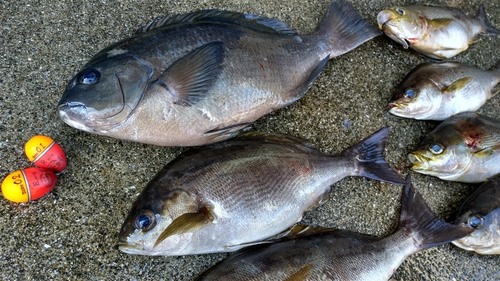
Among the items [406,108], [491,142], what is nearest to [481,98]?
[491,142]

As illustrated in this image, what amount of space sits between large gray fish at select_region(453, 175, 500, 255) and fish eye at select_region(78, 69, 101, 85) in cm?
210

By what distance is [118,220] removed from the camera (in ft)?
5.97

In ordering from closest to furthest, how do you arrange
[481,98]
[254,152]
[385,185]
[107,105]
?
[107,105] → [254,152] → [385,185] → [481,98]

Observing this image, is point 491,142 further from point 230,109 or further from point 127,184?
point 127,184

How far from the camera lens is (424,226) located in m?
2.09


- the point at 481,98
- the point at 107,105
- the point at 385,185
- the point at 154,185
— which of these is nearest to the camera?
the point at 107,105

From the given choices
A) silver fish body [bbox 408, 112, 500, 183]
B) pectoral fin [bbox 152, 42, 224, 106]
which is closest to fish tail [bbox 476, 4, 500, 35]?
silver fish body [bbox 408, 112, 500, 183]

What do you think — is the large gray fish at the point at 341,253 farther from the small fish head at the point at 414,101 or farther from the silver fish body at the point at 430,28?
the silver fish body at the point at 430,28

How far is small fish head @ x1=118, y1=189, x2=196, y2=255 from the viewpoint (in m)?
1.51

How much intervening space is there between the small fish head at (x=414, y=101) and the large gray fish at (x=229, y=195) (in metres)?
0.64

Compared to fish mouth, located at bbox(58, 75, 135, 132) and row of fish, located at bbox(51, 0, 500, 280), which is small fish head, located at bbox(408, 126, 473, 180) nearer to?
row of fish, located at bbox(51, 0, 500, 280)

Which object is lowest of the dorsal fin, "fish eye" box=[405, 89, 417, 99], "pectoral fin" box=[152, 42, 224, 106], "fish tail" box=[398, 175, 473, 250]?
"fish tail" box=[398, 175, 473, 250]

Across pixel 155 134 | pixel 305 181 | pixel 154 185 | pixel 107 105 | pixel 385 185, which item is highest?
pixel 107 105

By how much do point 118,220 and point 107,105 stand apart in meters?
0.59
